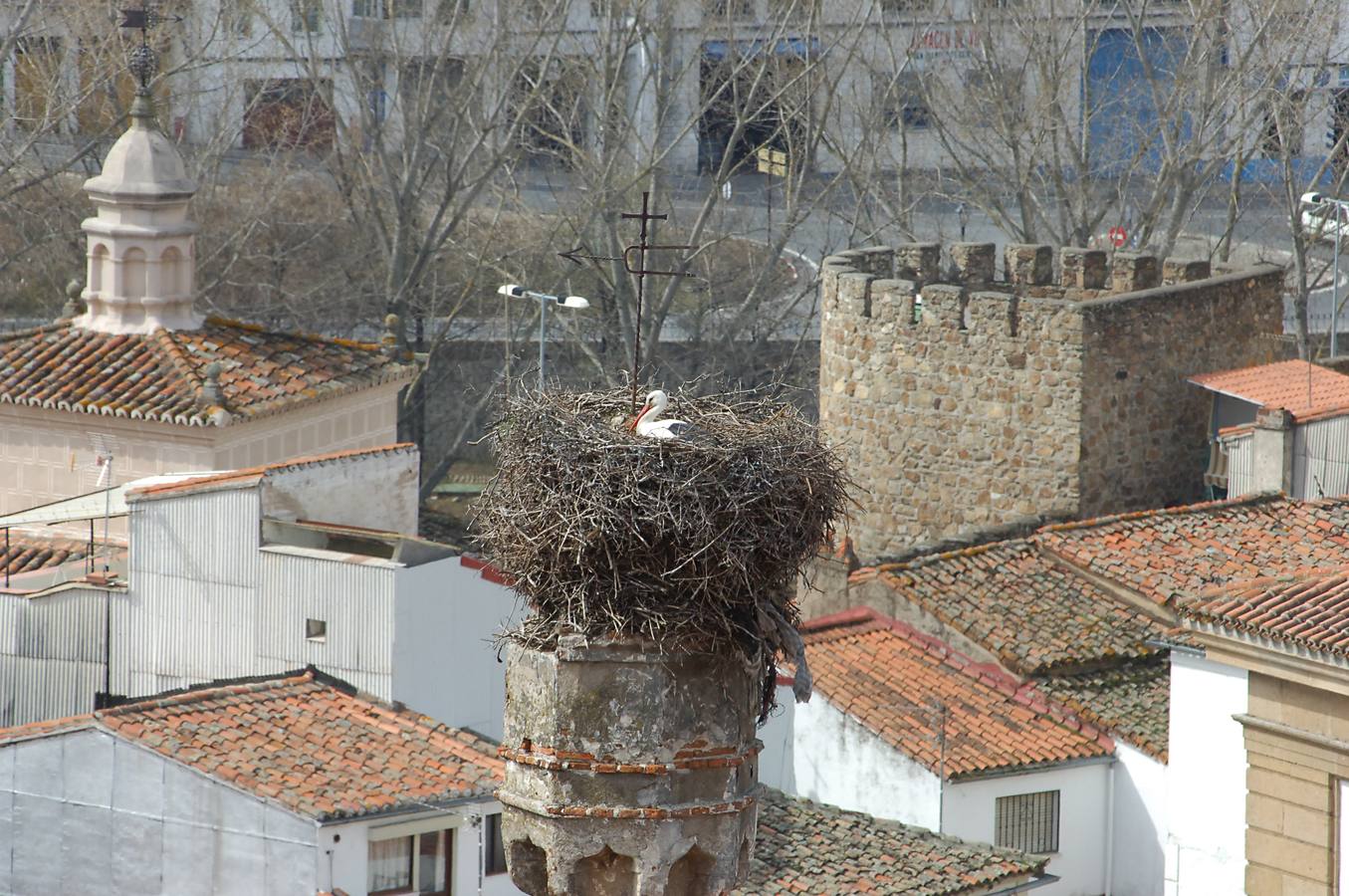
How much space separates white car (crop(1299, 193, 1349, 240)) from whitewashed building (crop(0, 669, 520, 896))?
67.8ft

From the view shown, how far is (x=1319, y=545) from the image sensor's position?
28.0 m

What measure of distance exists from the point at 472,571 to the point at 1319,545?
9.97m

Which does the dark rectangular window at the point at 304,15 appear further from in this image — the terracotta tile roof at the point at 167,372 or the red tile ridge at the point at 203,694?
the red tile ridge at the point at 203,694

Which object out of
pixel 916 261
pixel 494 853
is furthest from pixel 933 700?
pixel 916 261

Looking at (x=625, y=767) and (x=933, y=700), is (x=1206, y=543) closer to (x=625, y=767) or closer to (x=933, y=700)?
(x=933, y=700)

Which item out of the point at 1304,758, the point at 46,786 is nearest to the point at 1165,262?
the point at 1304,758

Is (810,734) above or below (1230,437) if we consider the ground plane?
below

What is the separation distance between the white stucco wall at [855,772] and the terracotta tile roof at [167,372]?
5.61 meters

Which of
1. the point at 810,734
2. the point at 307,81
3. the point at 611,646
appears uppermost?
the point at 307,81

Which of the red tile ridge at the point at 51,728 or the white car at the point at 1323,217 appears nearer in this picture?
the red tile ridge at the point at 51,728

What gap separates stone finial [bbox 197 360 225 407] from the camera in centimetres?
2577

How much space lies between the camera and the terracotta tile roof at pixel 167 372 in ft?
85.2

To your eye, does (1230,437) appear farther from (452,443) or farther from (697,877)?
(697,877)

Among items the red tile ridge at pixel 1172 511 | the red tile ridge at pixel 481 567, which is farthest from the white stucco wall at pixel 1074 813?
the red tile ridge at pixel 481 567
